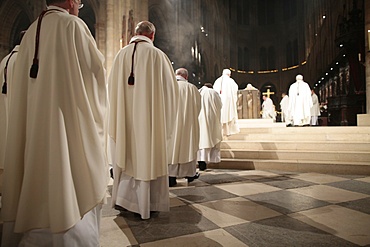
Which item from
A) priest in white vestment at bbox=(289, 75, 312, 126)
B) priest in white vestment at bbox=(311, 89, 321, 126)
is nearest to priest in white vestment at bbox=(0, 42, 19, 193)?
priest in white vestment at bbox=(289, 75, 312, 126)

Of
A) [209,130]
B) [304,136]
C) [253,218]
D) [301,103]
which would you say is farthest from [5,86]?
[301,103]

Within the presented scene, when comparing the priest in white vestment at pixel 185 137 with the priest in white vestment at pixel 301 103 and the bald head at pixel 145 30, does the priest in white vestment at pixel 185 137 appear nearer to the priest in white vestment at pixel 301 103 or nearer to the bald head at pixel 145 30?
the bald head at pixel 145 30

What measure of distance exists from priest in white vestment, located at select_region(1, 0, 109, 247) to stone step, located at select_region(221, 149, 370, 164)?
15.2 ft

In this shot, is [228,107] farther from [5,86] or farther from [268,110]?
[268,110]

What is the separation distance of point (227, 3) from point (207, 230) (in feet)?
101

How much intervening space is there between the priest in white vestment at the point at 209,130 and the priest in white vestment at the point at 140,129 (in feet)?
8.99

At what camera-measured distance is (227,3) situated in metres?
29.3

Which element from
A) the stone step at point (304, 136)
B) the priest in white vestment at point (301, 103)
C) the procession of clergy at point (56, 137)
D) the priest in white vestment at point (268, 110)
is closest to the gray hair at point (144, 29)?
the procession of clergy at point (56, 137)

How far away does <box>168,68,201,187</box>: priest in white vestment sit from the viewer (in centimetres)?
394

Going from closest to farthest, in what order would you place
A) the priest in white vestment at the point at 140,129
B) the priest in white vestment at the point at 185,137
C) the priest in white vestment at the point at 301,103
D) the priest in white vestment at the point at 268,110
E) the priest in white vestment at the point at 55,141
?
the priest in white vestment at the point at 55,141
the priest in white vestment at the point at 140,129
the priest in white vestment at the point at 185,137
the priest in white vestment at the point at 301,103
the priest in white vestment at the point at 268,110

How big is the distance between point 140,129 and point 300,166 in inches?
150

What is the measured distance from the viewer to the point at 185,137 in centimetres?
402

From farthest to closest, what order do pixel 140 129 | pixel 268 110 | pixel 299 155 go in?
pixel 268 110, pixel 299 155, pixel 140 129

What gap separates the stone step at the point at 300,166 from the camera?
4723mm
